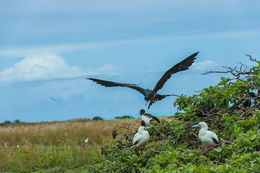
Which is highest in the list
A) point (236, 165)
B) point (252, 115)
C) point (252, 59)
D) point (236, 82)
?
point (252, 59)

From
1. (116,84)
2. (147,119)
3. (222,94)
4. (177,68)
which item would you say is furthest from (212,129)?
(116,84)

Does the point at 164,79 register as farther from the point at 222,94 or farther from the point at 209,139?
the point at 209,139

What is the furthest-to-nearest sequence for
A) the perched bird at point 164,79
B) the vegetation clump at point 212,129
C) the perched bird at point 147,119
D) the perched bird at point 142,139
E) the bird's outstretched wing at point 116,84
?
the bird's outstretched wing at point 116,84 < the perched bird at point 164,79 < the perched bird at point 147,119 < the perched bird at point 142,139 < the vegetation clump at point 212,129

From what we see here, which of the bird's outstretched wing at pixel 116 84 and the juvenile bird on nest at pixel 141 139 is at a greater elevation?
the bird's outstretched wing at pixel 116 84

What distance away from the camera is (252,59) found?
620 cm

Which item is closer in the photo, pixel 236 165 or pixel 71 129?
pixel 236 165

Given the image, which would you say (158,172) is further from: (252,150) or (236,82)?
(236,82)

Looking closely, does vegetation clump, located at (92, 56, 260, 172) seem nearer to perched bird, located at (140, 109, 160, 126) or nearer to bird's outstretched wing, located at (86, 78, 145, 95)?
perched bird, located at (140, 109, 160, 126)

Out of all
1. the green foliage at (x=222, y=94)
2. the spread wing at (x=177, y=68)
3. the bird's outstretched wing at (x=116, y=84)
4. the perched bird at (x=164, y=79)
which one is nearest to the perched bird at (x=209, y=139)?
the green foliage at (x=222, y=94)

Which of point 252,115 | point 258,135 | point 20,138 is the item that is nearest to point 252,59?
point 252,115

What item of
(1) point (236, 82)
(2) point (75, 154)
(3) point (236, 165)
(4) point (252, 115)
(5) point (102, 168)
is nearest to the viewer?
(3) point (236, 165)

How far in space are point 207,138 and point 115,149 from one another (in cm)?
228

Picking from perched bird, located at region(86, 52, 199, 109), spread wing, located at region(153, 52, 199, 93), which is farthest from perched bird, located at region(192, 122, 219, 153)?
spread wing, located at region(153, 52, 199, 93)

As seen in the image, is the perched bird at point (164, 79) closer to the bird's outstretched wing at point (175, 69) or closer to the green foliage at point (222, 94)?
the bird's outstretched wing at point (175, 69)
